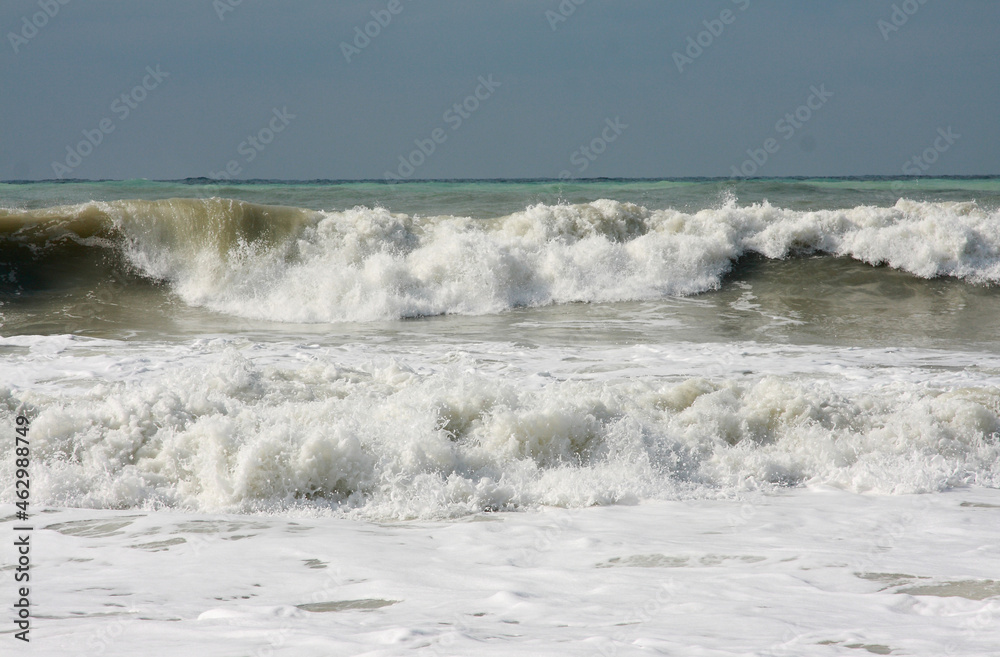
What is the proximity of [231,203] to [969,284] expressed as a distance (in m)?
12.9

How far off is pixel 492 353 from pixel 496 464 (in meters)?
3.42

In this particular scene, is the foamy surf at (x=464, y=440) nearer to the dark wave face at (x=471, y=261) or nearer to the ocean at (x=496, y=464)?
the ocean at (x=496, y=464)

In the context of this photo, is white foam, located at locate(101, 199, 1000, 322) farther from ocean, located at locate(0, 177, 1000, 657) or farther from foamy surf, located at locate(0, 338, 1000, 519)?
foamy surf, located at locate(0, 338, 1000, 519)

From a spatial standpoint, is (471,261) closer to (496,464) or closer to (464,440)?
(464,440)

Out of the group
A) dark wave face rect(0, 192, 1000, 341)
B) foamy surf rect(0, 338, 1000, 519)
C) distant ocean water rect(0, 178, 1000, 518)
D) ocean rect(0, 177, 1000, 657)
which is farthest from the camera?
dark wave face rect(0, 192, 1000, 341)

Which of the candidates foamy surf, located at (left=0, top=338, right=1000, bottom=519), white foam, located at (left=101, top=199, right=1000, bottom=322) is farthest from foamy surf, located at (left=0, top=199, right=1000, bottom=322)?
foamy surf, located at (left=0, top=338, right=1000, bottom=519)

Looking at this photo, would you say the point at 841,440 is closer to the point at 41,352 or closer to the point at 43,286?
the point at 41,352

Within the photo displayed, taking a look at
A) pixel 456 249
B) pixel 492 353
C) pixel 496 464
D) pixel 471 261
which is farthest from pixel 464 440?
pixel 456 249

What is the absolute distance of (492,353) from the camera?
850 cm

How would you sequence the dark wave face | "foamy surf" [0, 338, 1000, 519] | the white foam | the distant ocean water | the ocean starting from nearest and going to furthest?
the ocean
"foamy surf" [0, 338, 1000, 519]
the distant ocean water
the dark wave face
the white foam

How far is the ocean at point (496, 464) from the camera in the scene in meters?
2.88

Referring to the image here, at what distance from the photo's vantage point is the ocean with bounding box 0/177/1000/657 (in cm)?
288

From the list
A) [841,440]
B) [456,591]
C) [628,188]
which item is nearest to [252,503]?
[456,591]

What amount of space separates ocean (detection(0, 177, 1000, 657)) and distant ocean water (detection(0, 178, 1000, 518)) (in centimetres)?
4
